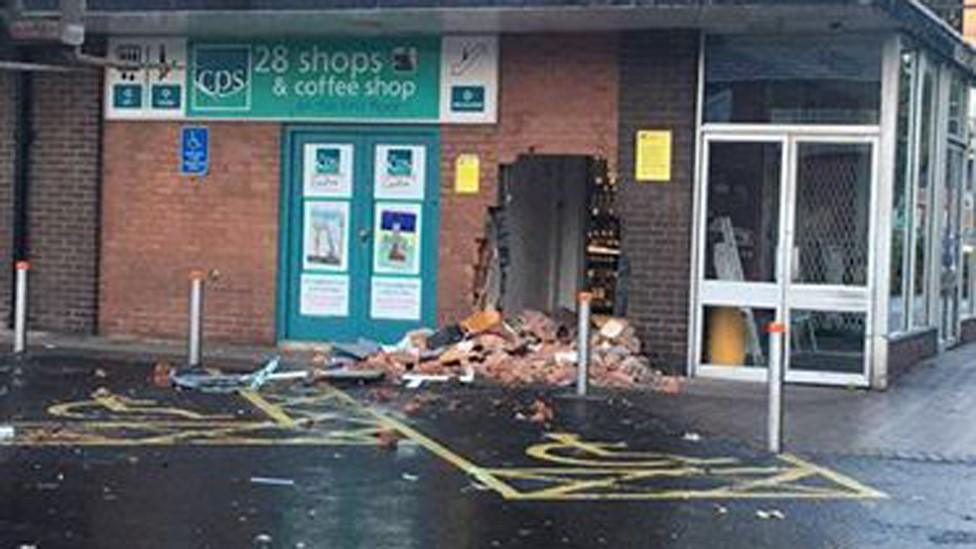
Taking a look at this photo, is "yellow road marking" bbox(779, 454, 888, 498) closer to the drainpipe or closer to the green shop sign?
the green shop sign

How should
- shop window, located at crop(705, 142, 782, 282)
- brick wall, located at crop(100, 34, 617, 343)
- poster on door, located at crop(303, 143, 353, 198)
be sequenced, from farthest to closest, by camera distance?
poster on door, located at crop(303, 143, 353, 198)
brick wall, located at crop(100, 34, 617, 343)
shop window, located at crop(705, 142, 782, 282)

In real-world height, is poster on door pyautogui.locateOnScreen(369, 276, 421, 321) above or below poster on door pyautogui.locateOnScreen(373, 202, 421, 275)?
below

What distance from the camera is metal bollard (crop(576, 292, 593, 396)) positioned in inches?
494

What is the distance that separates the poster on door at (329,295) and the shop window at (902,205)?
5.53m

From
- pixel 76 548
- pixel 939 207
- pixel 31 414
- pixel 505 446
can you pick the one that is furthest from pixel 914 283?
pixel 76 548

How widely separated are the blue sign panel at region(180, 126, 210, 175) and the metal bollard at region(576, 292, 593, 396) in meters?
5.22

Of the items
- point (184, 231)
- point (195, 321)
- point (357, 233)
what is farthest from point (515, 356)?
point (184, 231)

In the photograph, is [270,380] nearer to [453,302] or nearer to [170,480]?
[453,302]

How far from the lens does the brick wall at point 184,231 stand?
52.0 ft

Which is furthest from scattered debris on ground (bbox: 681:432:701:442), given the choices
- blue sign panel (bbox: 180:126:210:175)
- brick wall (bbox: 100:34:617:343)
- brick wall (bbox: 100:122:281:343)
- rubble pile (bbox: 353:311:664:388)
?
blue sign panel (bbox: 180:126:210:175)

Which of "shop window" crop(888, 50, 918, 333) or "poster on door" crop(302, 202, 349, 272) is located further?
"poster on door" crop(302, 202, 349, 272)

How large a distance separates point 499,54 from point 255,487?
7410 millimetres

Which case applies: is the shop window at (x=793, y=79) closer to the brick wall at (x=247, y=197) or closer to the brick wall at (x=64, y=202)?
the brick wall at (x=247, y=197)

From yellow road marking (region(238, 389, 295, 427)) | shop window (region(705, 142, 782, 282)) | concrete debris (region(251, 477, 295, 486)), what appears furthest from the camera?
shop window (region(705, 142, 782, 282))
